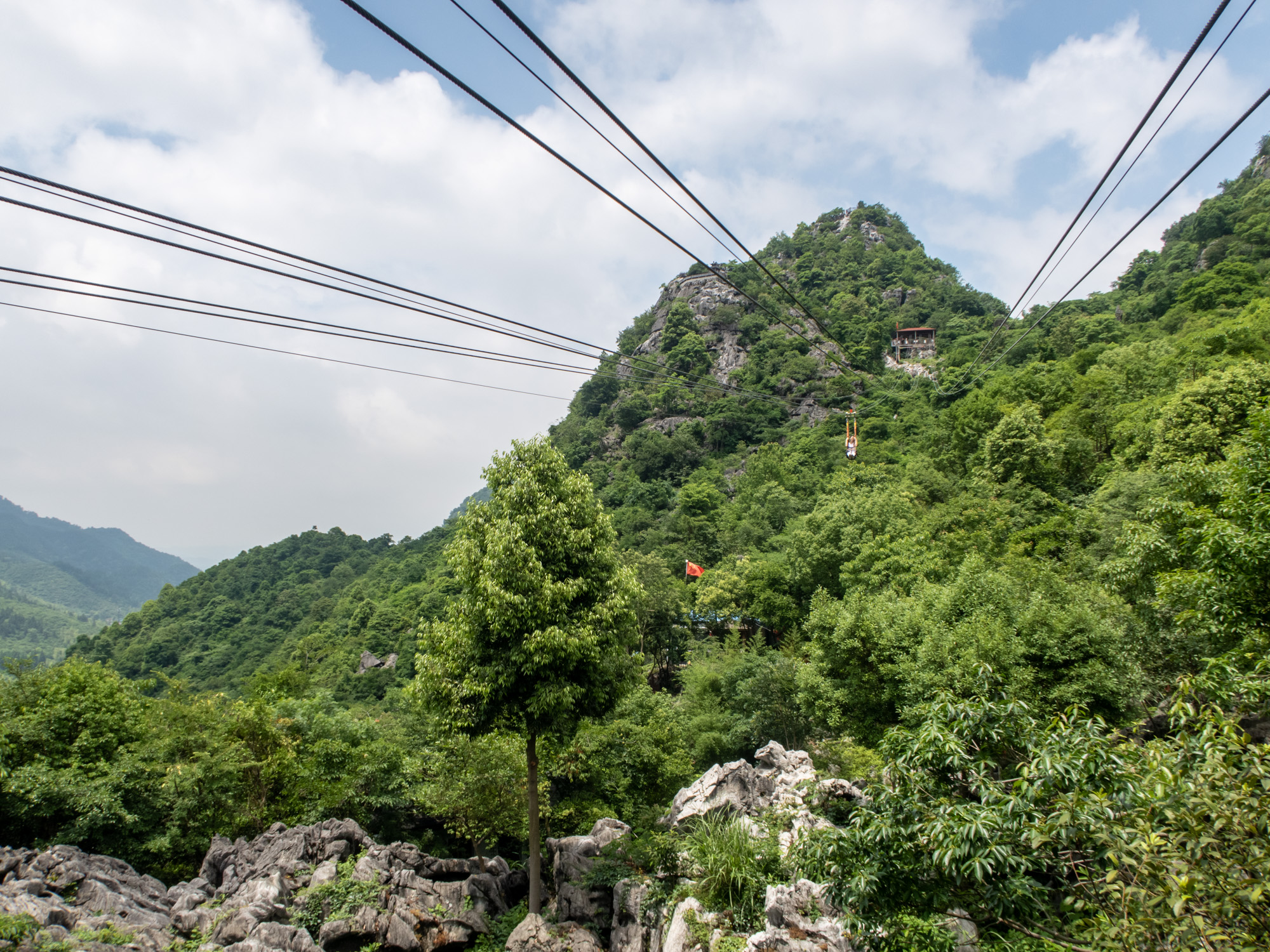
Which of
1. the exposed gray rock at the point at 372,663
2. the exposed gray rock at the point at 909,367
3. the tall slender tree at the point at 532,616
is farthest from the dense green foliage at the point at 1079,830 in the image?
the exposed gray rock at the point at 909,367

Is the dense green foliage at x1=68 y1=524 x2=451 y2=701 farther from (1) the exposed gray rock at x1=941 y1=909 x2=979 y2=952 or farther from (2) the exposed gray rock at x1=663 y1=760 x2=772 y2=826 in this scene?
(1) the exposed gray rock at x1=941 y1=909 x2=979 y2=952

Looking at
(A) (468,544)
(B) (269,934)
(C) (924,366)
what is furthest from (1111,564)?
(C) (924,366)

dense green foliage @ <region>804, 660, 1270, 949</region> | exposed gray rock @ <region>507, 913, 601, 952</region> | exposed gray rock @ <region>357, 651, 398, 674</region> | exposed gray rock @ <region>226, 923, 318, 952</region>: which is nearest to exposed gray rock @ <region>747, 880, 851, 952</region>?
dense green foliage @ <region>804, 660, 1270, 949</region>

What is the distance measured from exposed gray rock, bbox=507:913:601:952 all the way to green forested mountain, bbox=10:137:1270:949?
2.78 meters

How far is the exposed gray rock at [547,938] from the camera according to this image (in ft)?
29.1

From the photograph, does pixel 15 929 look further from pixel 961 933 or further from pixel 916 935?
pixel 961 933

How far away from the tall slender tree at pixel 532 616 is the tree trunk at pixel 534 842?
0.02 metres

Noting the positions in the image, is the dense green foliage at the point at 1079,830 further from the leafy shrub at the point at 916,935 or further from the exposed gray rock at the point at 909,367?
the exposed gray rock at the point at 909,367

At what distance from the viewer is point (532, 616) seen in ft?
30.9

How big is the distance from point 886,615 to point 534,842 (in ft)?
39.0

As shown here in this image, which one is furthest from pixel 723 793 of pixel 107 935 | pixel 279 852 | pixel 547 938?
pixel 107 935

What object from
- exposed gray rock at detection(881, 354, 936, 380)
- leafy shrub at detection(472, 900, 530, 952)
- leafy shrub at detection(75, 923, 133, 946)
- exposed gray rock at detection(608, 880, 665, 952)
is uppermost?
exposed gray rock at detection(881, 354, 936, 380)

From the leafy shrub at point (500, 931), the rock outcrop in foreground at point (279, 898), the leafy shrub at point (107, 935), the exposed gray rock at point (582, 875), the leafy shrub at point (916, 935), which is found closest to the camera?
the leafy shrub at point (916, 935)

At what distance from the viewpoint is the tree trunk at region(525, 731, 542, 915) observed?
975 cm
